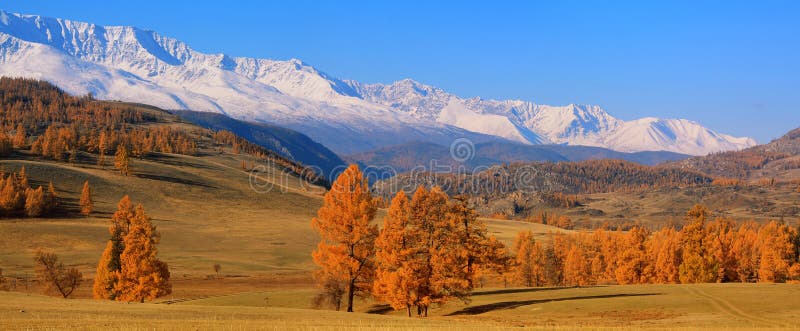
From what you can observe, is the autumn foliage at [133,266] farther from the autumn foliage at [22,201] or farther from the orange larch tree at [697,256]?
the autumn foliage at [22,201]

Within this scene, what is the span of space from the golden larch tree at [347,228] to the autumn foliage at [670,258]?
5251 centimetres

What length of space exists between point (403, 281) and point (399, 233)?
408 centimetres

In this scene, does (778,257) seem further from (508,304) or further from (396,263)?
(396,263)

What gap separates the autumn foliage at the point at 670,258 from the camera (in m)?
94.5

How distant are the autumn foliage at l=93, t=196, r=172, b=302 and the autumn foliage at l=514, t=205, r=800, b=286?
58.3 meters

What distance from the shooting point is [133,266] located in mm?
65438

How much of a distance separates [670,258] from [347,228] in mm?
63167

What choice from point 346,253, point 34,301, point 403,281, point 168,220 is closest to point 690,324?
point 403,281

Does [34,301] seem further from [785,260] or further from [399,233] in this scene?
[785,260]

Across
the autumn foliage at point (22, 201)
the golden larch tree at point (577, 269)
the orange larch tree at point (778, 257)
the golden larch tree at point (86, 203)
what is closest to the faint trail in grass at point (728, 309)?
the orange larch tree at point (778, 257)

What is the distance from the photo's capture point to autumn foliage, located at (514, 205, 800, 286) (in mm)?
94500

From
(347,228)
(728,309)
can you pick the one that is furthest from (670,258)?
(347,228)

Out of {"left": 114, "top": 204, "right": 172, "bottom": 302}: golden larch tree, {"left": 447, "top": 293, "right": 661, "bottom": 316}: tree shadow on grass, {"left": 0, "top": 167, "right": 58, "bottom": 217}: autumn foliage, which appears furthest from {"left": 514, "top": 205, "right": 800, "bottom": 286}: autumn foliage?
{"left": 0, "top": 167, "right": 58, "bottom": 217}: autumn foliage

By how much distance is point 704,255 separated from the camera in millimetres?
94250
